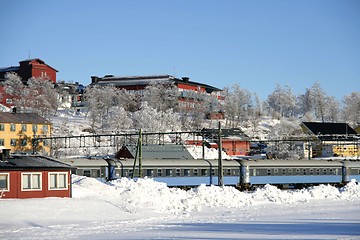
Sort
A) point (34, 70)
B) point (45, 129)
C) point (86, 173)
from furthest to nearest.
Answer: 1. point (34, 70)
2. point (45, 129)
3. point (86, 173)

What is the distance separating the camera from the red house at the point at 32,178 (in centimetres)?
3164

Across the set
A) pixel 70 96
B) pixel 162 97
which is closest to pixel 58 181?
pixel 162 97

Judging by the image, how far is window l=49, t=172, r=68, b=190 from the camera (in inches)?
1297

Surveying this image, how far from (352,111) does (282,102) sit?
15513mm

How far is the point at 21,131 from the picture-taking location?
81.1 m

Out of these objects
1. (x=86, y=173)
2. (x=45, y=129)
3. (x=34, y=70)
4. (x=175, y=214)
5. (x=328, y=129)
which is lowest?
(x=175, y=214)

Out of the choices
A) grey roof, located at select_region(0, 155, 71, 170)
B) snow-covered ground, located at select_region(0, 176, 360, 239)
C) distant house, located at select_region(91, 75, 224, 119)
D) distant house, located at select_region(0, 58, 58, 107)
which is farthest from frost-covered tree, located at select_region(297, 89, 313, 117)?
grey roof, located at select_region(0, 155, 71, 170)

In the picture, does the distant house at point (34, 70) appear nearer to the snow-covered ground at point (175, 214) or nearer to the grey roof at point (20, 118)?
the grey roof at point (20, 118)

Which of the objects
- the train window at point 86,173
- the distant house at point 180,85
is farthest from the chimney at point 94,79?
the train window at point 86,173

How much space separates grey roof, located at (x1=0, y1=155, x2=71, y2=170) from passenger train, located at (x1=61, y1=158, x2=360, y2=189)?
295 inches

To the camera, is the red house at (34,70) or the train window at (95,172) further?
the red house at (34,70)

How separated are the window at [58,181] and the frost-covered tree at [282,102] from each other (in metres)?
112

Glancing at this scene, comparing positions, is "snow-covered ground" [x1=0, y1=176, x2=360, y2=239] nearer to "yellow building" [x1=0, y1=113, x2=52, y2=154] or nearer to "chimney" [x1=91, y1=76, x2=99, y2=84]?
"yellow building" [x1=0, y1=113, x2=52, y2=154]

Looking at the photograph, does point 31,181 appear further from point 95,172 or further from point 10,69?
point 10,69
